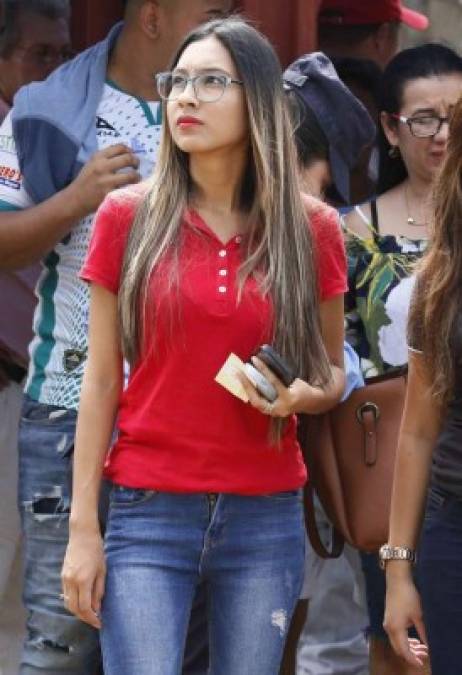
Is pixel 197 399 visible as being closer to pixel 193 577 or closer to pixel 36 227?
pixel 193 577

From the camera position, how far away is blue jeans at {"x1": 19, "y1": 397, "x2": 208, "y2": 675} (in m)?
4.71

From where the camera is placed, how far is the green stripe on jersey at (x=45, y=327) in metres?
4.85

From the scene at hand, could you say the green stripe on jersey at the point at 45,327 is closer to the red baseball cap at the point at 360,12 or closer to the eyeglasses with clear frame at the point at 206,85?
the eyeglasses with clear frame at the point at 206,85

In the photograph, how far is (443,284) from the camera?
381 cm

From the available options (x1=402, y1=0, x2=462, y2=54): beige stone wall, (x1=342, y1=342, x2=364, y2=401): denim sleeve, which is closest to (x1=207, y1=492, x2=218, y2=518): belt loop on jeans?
(x1=342, y1=342, x2=364, y2=401): denim sleeve

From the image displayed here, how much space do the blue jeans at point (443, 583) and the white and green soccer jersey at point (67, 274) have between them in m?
1.33

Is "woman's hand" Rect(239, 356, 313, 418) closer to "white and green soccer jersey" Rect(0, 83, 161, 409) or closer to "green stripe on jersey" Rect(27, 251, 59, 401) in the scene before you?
"white and green soccer jersey" Rect(0, 83, 161, 409)

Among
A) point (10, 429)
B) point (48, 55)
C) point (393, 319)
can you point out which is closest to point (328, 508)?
point (393, 319)

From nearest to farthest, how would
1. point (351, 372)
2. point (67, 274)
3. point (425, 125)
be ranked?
point (351, 372) → point (67, 274) → point (425, 125)

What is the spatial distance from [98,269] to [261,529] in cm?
71

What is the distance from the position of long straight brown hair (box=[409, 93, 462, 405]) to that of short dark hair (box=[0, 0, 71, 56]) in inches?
94.6

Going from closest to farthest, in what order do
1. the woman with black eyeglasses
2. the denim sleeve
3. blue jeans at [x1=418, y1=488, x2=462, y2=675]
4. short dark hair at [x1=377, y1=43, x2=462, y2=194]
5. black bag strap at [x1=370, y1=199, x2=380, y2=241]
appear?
blue jeans at [x1=418, y1=488, x2=462, y2=675]
the denim sleeve
the woman with black eyeglasses
black bag strap at [x1=370, y1=199, x2=380, y2=241]
short dark hair at [x1=377, y1=43, x2=462, y2=194]

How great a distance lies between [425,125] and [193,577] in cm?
188

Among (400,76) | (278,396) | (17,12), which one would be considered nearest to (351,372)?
(278,396)
